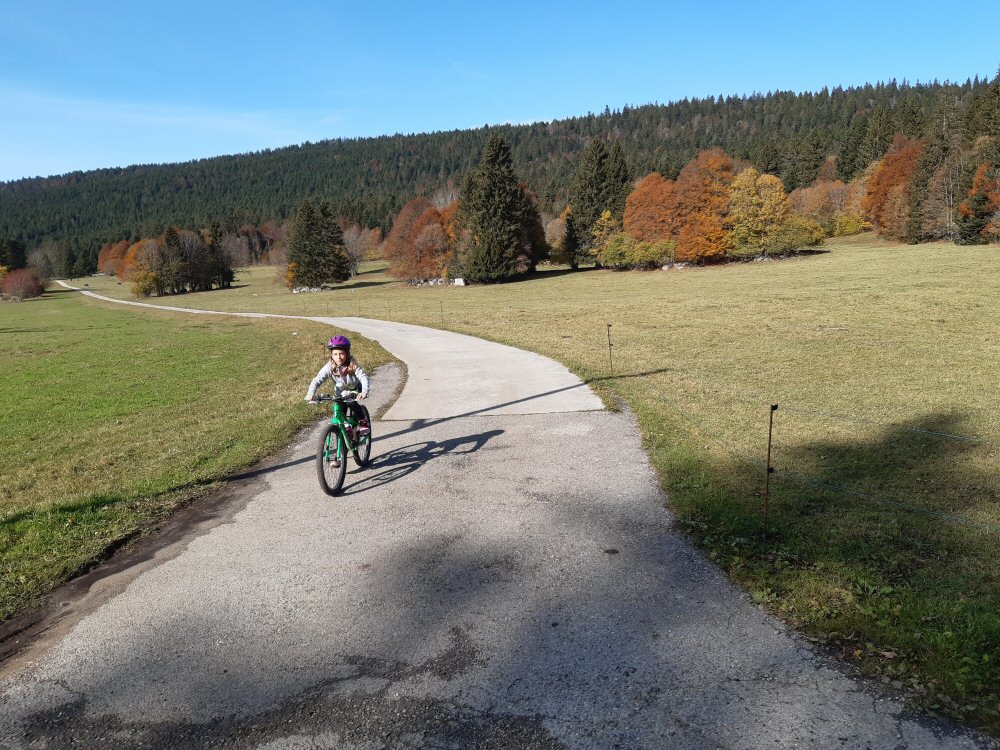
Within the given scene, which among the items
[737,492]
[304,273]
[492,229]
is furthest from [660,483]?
[304,273]

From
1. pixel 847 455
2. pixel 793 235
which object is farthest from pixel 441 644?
pixel 793 235

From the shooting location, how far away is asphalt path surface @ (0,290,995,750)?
3.50 m

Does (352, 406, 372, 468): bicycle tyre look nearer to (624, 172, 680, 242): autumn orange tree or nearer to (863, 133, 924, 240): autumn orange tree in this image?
(624, 172, 680, 242): autumn orange tree

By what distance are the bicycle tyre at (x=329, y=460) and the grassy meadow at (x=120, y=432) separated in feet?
5.96

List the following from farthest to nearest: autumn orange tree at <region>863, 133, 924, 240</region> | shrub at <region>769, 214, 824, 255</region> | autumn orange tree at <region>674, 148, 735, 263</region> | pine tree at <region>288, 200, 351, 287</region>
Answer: pine tree at <region>288, 200, 351, 287</region> → autumn orange tree at <region>863, 133, 924, 240</region> → autumn orange tree at <region>674, 148, 735, 263</region> → shrub at <region>769, 214, 824, 255</region>

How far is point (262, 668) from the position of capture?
4105 mm

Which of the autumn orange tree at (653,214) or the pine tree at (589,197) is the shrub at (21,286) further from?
the autumn orange tree at (653,214)

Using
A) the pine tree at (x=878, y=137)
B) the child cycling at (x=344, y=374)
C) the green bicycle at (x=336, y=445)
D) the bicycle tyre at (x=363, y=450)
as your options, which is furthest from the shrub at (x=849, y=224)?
the green bicycle at (x=336, y=445)

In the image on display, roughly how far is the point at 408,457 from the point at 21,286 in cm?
10978

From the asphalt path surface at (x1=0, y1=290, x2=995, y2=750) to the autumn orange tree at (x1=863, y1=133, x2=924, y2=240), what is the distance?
238 ft

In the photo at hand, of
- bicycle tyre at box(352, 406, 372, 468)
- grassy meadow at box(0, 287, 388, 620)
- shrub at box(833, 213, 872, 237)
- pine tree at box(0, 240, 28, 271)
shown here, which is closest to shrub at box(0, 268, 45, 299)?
pine tree at box(0, 240, 28, 271)

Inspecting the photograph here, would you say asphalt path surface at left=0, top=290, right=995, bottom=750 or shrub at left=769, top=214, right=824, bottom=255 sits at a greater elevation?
shrub at left=769, top=214, right=824, bottom=255

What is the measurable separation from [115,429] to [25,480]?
10.6 feet

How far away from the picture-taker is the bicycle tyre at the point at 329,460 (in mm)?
7164
